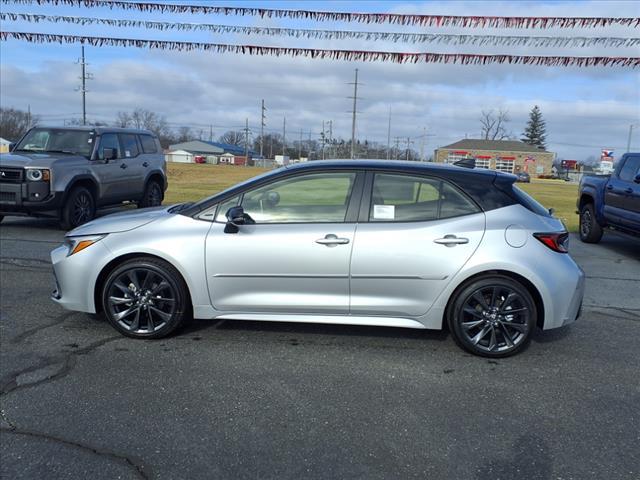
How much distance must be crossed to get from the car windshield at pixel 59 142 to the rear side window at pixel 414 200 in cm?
838

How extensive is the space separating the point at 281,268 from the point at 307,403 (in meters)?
1.23

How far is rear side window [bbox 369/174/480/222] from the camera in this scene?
15.5ft

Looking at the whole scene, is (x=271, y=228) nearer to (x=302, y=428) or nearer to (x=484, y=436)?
(x=302, y=428)

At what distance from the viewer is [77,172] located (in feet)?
35.4

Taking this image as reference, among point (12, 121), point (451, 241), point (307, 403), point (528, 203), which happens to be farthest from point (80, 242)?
point (12, 121)

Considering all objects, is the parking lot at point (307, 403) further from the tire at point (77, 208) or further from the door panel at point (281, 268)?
the tire at point (77, 208)

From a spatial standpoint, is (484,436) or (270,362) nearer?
(484,436)

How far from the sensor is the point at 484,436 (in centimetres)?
343

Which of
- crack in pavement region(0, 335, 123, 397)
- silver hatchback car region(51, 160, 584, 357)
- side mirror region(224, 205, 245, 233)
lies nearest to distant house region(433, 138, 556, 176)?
silver hatchback car region(51, 160, 584, 357)

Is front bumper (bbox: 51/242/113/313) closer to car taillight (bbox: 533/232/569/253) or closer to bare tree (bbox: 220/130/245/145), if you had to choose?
car taillight (bbox: 533/232/569/253)

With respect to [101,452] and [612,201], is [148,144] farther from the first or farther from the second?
[101,452]

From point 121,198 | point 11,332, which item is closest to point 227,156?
point 121,198

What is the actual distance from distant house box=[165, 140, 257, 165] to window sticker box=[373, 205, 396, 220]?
115249mm

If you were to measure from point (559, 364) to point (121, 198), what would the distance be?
10131 millimetres
